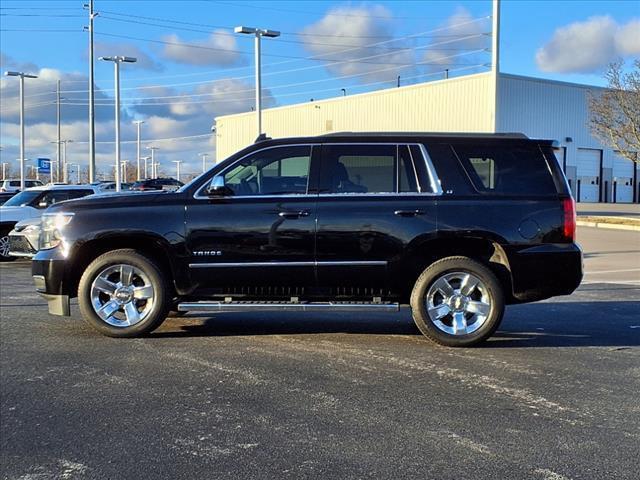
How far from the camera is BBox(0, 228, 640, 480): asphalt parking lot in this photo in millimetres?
3775

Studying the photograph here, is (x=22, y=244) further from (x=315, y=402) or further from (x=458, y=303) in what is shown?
(x=315, y=402)

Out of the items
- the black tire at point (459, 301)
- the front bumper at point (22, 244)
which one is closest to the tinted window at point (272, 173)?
the black tire at point (459, 301)

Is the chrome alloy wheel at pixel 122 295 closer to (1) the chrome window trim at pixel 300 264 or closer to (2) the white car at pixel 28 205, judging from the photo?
(1) the chrome window trim at pixel 300 264

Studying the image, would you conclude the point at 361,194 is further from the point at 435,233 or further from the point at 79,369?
the point at 79,369

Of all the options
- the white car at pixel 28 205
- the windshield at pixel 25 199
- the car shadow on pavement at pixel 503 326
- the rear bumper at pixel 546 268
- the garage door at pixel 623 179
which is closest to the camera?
the rear bumper at pixel 546 268

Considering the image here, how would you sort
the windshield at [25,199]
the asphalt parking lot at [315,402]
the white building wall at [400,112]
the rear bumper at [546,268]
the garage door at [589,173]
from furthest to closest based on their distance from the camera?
the garage door at [589,173]
the white building wall at [400,112]
the windshield at [25,199]
the rear bumper at [546,268]
the asphalt parking lot at [315,402]

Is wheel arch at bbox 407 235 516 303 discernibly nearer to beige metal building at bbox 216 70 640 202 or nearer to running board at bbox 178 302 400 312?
running board at bbox 178 302 400 312

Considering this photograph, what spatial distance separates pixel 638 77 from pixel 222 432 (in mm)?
26275

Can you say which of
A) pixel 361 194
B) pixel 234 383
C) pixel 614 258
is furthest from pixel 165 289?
pixel 614 258

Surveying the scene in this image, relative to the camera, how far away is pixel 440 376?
5.50 meters

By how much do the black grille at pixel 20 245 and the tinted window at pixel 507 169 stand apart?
32.3 ft

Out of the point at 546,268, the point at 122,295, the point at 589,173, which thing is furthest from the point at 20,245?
the point at 589,173

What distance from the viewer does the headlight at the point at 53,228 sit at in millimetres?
6660

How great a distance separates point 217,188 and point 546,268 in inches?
132
